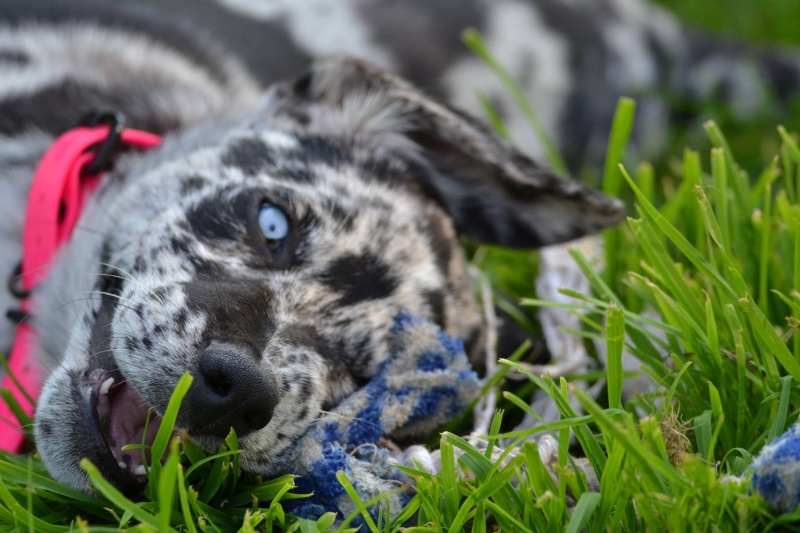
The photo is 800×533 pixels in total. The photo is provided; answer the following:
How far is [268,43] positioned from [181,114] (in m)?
0.72

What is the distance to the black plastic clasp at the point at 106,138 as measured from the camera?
2.39 meters

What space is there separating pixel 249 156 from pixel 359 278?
52 centimetres

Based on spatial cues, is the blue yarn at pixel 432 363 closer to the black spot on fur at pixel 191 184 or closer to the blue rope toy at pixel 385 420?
the blue rope toy at pixel 385 420

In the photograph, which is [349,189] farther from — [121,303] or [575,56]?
[575,56]

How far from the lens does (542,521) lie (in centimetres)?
157

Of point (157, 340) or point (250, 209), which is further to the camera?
point (250, 209)

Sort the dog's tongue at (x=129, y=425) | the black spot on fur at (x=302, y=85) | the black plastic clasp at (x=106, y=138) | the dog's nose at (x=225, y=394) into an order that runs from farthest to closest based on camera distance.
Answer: the black spot on fur at (x=302, y=85), the black plastic clasp at (x=106, y=138), the dog's tongue at (x=129, y=425), the dog's nose at (x=225, y=394)

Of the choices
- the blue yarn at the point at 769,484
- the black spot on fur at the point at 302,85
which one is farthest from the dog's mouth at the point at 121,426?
the black spot on fur at the point at 302,85

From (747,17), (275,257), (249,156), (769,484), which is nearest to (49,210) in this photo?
(249,156)

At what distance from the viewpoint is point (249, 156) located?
2.35m

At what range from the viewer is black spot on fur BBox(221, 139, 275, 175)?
230 centimetres

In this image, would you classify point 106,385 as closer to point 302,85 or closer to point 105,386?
point 105,386

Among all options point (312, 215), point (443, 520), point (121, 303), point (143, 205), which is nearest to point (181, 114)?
point (143, 205)

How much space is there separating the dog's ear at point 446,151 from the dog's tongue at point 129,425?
1.07 meters
